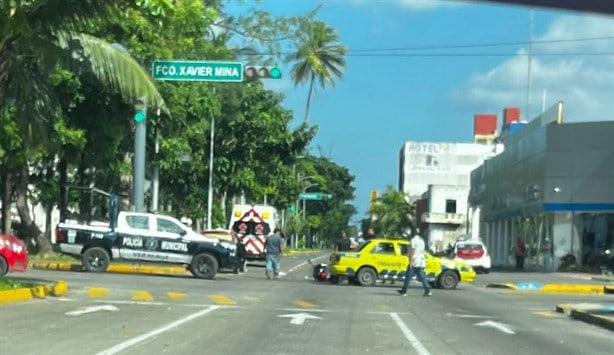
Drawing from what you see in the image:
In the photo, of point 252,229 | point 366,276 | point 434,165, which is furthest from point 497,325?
point 434,165

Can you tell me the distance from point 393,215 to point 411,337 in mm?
108885

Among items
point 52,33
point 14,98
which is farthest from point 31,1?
point 14,98

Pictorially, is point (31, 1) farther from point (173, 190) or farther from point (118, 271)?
point (173, 190)

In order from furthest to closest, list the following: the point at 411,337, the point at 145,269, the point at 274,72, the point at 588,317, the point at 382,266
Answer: the point at 145,269 → the point at 382,266 → the point at 274,72 → the point at 588,317 → the point at 411,337

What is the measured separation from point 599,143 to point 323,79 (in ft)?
96.4

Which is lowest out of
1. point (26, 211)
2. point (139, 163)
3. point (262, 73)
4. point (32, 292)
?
point (32, 292)

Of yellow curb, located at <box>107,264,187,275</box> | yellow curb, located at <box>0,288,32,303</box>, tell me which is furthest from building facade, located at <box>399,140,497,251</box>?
yellow curb, located at <box>0,288,32,303</box>

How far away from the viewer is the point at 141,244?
1153 inches

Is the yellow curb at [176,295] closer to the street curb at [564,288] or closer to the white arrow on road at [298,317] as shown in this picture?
the white arrow on road at [298,317]

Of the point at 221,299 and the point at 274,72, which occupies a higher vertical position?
the point at 274,72

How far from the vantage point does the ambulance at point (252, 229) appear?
4138 cm

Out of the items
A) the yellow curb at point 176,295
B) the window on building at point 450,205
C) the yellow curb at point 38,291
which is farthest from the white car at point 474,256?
the window on building at point 450,205

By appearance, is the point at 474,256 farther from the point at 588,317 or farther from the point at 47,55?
the point at 47,55

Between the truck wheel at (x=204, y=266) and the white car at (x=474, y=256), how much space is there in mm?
15878
